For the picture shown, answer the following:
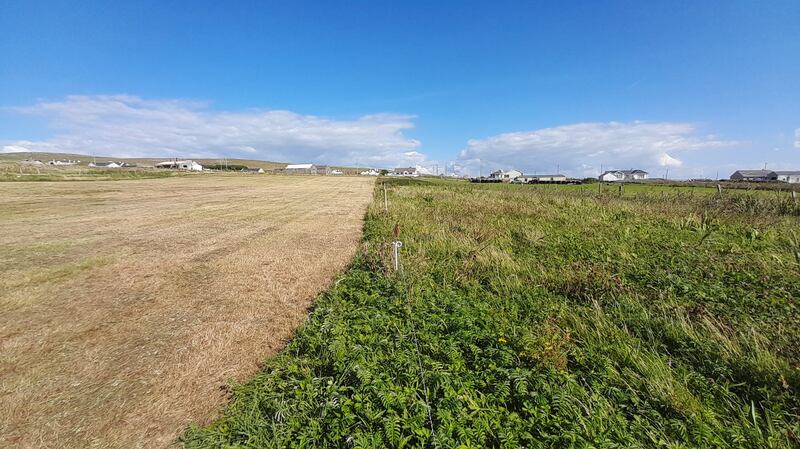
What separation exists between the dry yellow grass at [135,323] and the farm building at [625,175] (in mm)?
137569

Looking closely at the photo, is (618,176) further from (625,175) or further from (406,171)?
(406,171)

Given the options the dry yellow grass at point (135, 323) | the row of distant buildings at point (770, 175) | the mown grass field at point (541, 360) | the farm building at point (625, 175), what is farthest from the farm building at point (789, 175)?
the dry yellow grass at point (135, 323)

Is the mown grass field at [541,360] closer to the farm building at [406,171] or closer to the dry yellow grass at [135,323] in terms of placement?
the dry yellow grass at [135,323]

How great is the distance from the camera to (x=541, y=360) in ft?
11.8

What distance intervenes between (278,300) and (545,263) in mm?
5992

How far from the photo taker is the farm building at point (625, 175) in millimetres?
119944

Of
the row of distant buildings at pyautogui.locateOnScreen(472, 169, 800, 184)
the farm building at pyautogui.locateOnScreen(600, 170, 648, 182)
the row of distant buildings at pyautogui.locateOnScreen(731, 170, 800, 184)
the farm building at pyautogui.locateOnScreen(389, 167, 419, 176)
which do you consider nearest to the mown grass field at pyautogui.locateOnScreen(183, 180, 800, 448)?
the row of distant buildings at pyautogui.locateOnScreen(472, 169, 800, 184)

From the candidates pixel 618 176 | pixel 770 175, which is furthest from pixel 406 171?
pixel 770 175

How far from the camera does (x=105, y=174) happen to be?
178 ft

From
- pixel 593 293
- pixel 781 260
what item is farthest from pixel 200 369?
pixel 781 260

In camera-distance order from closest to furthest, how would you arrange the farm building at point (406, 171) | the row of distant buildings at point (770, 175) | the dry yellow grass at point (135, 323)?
the dry yellow grass at point (135, 323) < the row of distant buildings at point (770, 175) < the farm building at point (406, 171)

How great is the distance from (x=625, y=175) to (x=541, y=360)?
504 feet

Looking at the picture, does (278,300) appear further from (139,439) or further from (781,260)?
(781,260)

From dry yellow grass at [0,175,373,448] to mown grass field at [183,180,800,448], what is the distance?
2.32 ft
